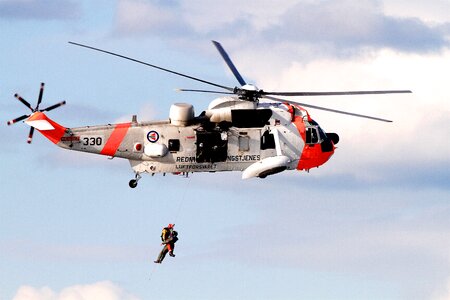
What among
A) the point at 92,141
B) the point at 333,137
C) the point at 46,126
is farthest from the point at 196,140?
the point at 333,137

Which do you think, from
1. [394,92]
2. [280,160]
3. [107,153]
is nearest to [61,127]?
[107,153]

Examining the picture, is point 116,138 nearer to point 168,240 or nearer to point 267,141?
point 168,240

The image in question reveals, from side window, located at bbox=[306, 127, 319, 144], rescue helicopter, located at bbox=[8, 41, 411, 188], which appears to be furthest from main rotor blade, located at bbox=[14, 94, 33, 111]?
side window, located at bbox=[306, 127, 319, 144]

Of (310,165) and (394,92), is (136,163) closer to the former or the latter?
(310,165)

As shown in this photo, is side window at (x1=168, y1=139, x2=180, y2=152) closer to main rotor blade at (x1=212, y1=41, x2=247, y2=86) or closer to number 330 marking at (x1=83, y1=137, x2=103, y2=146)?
number 330 marking at (x1=83, y1=137, x2=103, y2=146)

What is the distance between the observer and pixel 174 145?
207 feet

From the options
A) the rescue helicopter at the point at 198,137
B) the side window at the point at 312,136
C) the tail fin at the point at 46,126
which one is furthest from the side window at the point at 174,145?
the side window at the point at 312,136

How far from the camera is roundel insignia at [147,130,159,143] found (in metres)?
63.0

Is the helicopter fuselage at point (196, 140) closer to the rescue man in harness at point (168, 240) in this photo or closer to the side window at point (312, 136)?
the side window at point (312, 136)

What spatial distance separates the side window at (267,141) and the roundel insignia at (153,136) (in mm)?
5838

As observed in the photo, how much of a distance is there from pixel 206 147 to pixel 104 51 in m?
8.14

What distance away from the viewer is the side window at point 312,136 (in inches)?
2589

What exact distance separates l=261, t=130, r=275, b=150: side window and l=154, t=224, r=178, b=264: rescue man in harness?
663 cm

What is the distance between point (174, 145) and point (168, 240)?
17.0ft
